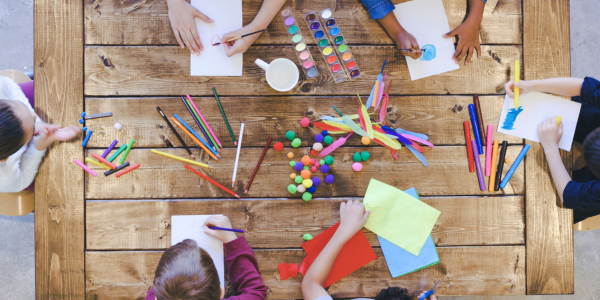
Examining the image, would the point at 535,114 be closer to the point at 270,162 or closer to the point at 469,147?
the point at 469,147

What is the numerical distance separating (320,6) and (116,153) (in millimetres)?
995

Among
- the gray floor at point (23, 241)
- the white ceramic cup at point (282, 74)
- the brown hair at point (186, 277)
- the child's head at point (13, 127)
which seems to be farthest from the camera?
the gray floor at point (23, 241)

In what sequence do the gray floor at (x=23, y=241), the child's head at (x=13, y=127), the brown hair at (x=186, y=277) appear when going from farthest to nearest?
the gray floor at (x=23, y=241)
the child's head at (x=13, y=127)
the brown hair at (x=186, y=277)

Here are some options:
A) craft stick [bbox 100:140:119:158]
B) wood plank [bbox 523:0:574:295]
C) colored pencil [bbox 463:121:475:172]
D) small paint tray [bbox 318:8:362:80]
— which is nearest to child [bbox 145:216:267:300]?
craft stick [bbox 100:140:119:158]

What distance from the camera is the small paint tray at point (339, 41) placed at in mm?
1286

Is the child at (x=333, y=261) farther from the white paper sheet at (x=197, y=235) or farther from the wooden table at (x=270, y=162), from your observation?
the white paper sheet at (x=197, y=235)

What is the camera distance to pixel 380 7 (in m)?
1.25

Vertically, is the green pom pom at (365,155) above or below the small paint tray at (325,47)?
below

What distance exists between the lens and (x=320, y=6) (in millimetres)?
1294

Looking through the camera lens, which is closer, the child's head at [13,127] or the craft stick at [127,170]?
the child's head at [13,127]

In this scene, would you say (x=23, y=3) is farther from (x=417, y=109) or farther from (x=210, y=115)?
(x=417, y=109)

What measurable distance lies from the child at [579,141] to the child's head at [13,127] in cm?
184

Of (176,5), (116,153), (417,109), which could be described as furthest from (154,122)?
(417,109)

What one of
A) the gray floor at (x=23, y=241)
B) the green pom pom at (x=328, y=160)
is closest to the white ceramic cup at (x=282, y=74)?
the green pom pom at (x=328, y=160)
